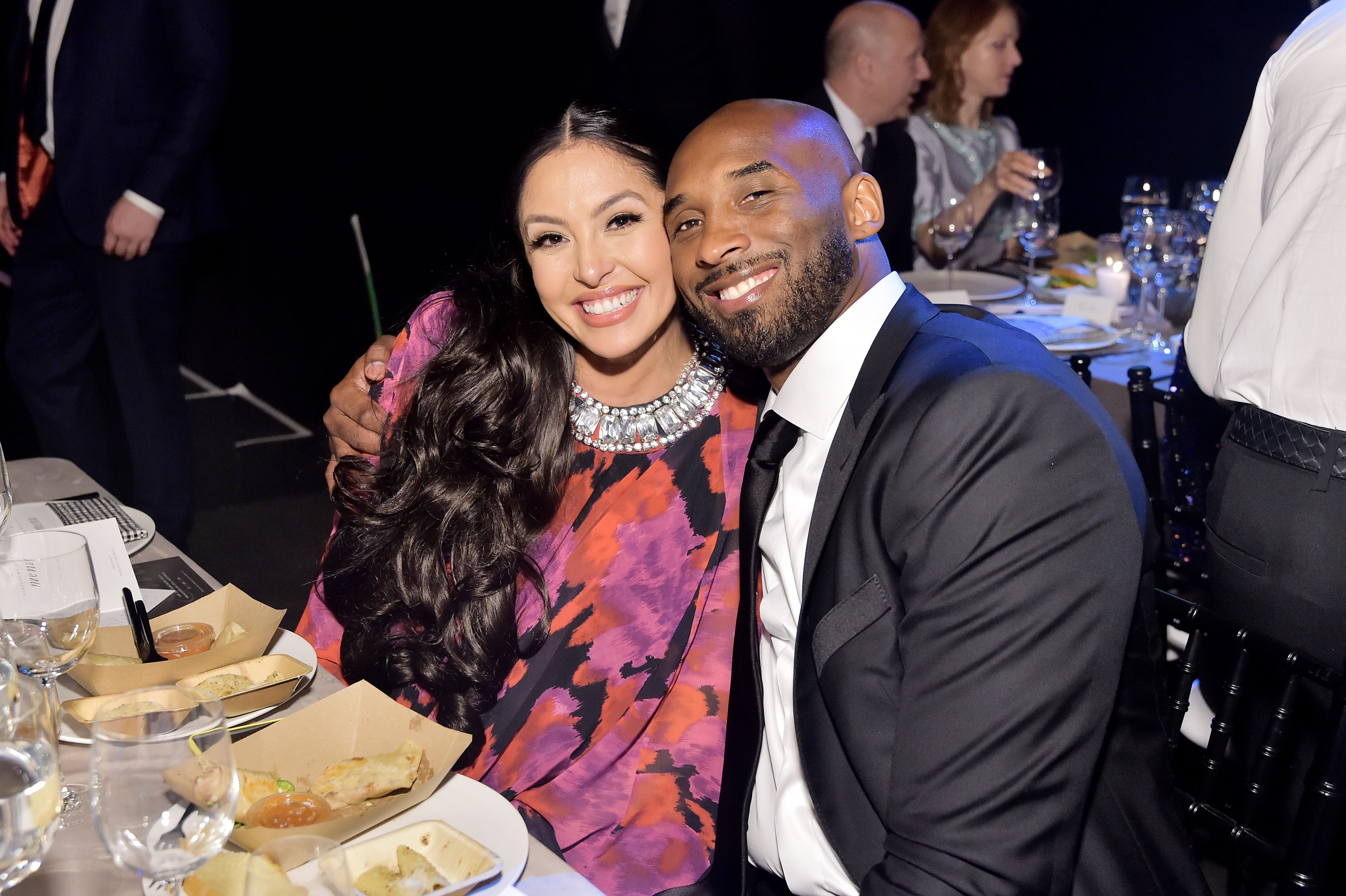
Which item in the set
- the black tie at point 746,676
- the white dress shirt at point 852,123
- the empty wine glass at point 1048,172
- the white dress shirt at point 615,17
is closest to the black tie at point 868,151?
the white dress shirt at point 852,123

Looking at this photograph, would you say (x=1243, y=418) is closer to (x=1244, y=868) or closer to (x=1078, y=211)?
Result: (x=1244, y=868)

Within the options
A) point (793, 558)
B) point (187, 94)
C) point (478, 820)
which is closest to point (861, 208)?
point (793, 558)

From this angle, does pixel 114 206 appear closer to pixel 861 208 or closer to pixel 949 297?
pixel 949 297

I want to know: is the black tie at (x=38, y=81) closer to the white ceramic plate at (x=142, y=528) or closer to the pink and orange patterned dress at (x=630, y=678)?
the white ceramic plate at (x=142, y=528)

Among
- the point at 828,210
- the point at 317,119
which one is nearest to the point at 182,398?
the point at 317,119

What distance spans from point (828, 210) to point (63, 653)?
1.05 metres

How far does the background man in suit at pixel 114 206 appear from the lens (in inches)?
143

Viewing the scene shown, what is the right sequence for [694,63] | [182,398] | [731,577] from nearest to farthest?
1. [731,577]
2. [182,398]
3. [694,63]

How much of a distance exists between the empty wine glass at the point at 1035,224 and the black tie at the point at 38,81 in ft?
10.8

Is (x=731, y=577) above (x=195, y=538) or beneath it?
above

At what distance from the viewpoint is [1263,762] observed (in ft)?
4.11

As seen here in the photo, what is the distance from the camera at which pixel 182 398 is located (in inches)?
158

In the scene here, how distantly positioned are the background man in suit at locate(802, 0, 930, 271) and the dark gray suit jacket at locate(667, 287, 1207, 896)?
3114 millimetres

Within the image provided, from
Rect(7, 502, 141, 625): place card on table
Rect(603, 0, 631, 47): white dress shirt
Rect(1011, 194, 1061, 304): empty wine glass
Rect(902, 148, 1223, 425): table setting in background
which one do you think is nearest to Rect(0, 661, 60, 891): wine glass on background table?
Rect(7, 502, 141, 625): place card on table
